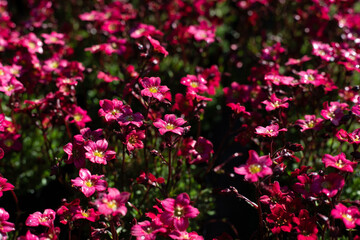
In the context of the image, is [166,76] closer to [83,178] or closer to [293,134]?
[293,134]

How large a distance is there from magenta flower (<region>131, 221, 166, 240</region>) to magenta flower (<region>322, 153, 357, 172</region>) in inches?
36.0

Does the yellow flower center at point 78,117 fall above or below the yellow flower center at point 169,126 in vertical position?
below

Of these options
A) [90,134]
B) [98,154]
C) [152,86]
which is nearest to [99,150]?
[98,154]

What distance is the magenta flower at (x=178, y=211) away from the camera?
6.40ft

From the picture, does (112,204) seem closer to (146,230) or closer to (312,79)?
(146,230)

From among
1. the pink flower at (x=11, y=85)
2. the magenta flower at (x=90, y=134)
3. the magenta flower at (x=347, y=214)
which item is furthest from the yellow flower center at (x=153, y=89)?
the magenta flower at (x=347, y=214)

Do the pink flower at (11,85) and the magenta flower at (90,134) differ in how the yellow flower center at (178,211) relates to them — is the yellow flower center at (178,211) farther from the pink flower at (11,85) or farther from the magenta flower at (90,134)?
the pink flower at (11,85)

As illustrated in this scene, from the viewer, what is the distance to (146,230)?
2.01 meters

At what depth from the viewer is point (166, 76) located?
3.72m

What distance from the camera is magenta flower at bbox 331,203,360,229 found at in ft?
6.05

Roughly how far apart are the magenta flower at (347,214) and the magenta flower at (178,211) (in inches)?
26.2

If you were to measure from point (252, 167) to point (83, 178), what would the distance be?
2.96ft

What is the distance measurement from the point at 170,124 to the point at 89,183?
0.56 m

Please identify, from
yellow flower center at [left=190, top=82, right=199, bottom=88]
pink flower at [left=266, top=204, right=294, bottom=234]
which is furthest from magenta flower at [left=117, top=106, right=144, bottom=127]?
pink flower at [left=266, top=204, right=294, bottom=234]
